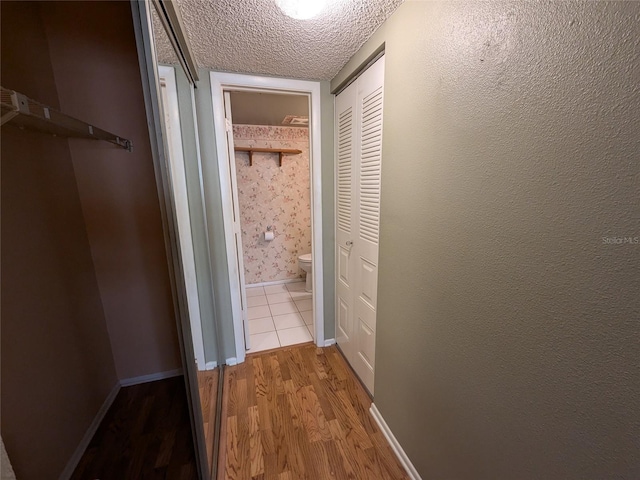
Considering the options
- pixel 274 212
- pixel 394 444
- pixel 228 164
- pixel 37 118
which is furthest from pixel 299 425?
pixel 274 212

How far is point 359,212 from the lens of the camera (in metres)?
1.63

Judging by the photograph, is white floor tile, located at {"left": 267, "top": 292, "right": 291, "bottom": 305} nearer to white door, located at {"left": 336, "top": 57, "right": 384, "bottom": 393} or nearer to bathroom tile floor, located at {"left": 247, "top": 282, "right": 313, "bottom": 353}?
bathroom tile floor, located at {"left": 247, "top": 282, "right": 313, "bottom": 353}

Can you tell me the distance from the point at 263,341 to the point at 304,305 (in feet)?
2.62

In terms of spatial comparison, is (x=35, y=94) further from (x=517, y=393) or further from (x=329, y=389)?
(x=329, y=389)

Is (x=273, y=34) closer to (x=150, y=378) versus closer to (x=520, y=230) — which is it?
(x=520, y=230)

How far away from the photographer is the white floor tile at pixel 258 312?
2828 mm

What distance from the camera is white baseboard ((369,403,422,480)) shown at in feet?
4.04

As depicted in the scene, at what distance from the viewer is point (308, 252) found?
3.81 meters

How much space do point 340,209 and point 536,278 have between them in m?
1.39

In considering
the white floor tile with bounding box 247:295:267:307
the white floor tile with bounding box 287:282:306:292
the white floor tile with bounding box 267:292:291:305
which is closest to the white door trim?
the white floor tile with bounding box 247:295:267:307

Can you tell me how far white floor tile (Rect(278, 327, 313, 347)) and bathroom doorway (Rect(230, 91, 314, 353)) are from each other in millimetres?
77

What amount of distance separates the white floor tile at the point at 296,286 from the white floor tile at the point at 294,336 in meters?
0.98

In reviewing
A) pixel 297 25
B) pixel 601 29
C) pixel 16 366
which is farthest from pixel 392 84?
pixel 16 366

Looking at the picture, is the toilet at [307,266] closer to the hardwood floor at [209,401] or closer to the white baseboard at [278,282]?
the white baseboard at [278,282]
